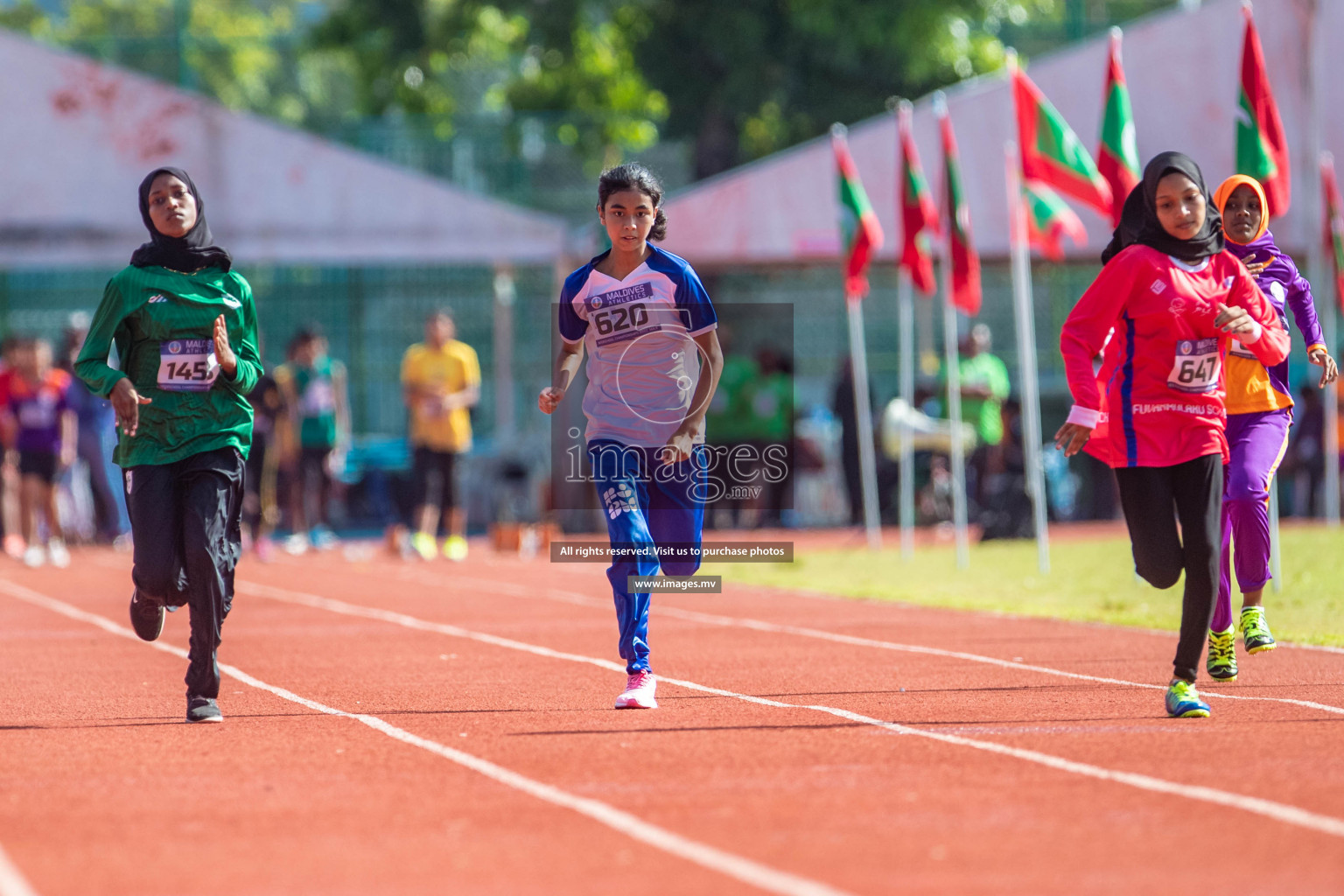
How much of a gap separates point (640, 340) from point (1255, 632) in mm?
3079

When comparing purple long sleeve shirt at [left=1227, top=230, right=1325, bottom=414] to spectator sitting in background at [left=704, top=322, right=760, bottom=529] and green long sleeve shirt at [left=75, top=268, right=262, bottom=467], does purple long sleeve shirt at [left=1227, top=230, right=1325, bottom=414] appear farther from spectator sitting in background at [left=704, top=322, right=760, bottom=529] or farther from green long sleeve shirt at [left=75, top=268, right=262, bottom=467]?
spectator sitting in background at [left=704, top=322, right=760, bottom=529]

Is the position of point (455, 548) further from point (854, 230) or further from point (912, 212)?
point (912, 212)

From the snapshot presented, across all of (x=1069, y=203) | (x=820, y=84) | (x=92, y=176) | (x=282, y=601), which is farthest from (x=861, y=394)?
(x=820, y=84)

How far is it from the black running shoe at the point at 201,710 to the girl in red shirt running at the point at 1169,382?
11.4 feet

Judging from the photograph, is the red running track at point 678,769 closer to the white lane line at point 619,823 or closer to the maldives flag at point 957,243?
the white lane line at point 619,823

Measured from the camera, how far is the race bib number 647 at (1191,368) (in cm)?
770

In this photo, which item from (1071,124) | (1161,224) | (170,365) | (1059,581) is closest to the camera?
(1161,224)

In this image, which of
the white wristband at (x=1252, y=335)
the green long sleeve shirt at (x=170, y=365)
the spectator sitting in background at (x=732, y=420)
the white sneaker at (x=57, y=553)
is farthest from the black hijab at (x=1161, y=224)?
the spectator sitting in background at (x=732, y=420)

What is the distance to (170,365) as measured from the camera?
8.15 m

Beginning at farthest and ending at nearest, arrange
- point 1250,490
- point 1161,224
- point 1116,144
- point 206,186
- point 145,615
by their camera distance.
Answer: point 206,186 < point 1116,144 < point 1250,490 < point 145,615 < point 1161,224

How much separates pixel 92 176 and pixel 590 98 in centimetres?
1476

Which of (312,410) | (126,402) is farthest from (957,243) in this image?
(126,402)

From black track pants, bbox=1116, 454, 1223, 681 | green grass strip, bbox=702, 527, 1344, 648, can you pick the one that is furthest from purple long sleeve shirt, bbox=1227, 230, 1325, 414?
green grass strip, bbox=702, 527, 1344, 648

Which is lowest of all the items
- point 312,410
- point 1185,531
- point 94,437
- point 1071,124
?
point 1185,531
